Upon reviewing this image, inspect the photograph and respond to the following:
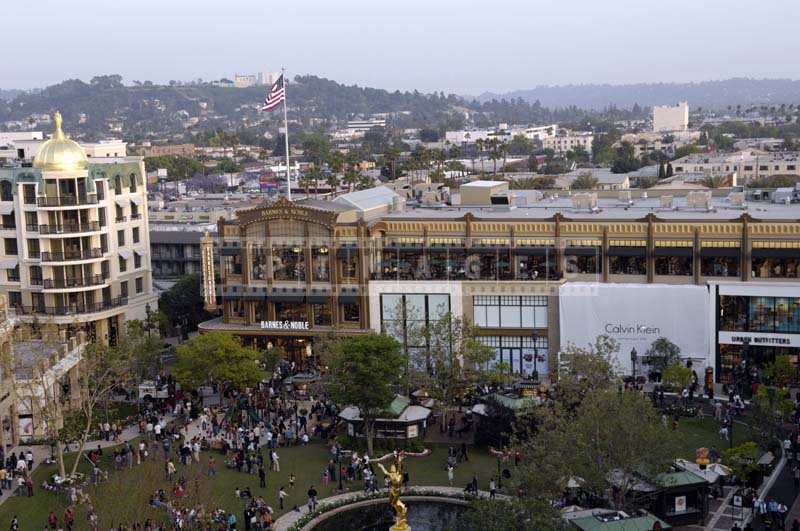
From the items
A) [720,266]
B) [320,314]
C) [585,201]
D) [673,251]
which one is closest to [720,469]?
[720,266]

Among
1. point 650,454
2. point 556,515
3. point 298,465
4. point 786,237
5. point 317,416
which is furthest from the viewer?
A: point 786,237

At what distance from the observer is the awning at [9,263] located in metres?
92.1

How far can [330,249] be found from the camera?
85125 mm

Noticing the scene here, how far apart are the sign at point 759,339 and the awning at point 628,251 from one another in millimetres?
8380

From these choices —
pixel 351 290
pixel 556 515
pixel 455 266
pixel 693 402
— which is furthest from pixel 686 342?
pixel 556 515

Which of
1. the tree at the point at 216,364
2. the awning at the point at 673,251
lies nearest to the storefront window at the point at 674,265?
the awning at the point at 673,251

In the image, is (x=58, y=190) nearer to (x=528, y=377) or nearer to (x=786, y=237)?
(x=528, y=377)

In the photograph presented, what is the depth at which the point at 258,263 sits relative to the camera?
287ft

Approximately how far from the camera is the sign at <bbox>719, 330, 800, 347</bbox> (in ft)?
246

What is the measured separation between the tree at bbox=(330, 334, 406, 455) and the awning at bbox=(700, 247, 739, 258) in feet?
86.5

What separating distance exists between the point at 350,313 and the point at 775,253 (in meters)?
32.1

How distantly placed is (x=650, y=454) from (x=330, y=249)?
4162 cm

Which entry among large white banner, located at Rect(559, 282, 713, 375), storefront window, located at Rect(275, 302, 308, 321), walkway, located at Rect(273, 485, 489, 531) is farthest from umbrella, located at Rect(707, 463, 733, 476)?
storefront window, located at Rect(275, 302, 308, 321)

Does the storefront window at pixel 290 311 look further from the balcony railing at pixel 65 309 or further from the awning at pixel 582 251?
the awning at pixel 582 251
